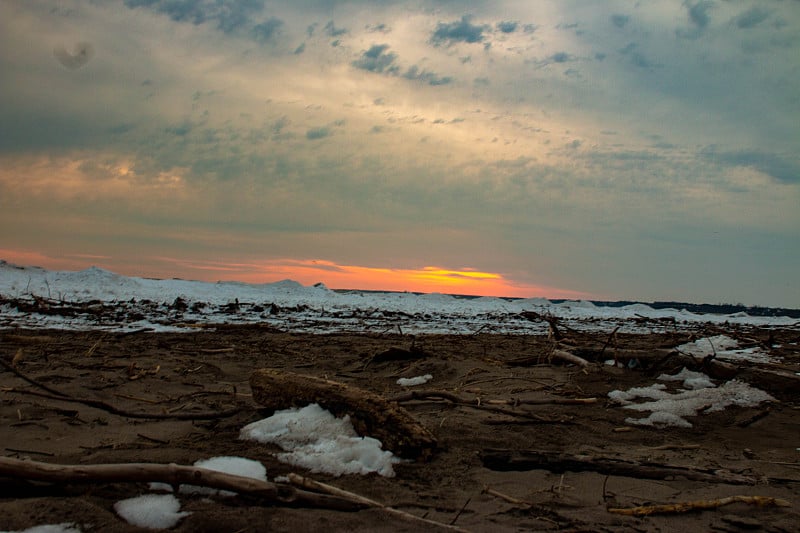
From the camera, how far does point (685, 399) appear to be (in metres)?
4.88

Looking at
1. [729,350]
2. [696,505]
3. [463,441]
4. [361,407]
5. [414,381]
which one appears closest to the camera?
[696,505]

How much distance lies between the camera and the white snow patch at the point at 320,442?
293 centimetres

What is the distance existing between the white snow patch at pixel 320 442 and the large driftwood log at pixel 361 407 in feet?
0.18

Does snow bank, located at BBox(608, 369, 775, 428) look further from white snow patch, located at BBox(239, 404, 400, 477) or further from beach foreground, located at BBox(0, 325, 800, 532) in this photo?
white snow patch, located at BBox(239, 404, 400, 477)

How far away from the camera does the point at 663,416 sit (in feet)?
14.6

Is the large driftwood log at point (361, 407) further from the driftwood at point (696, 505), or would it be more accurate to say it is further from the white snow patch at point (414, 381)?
the white snow patch at point (414, 381)

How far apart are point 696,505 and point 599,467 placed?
0.59m

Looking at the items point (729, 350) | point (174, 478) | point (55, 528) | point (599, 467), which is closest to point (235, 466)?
point (174, 478)

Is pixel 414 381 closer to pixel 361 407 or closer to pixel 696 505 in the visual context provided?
pixel 361 407

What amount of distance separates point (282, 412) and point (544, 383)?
3007 millimetres

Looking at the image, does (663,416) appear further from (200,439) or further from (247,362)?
(247,362)

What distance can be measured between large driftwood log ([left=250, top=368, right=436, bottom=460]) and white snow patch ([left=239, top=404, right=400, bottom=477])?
5cm

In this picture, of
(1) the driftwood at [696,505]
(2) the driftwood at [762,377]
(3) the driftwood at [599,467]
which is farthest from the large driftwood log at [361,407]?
(2) the driftwood at [762,377]

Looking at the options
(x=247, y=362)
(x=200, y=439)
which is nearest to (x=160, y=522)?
(x=200, y=439)
